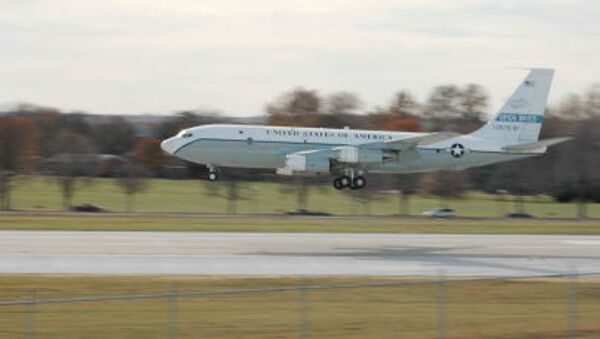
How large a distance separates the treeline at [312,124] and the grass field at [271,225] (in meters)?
17.4

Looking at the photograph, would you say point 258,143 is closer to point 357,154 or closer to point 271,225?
point 357,154

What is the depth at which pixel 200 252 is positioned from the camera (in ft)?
142

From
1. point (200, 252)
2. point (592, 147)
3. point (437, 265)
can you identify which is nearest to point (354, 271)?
point (437, 265)

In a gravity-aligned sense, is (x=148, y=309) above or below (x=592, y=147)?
below

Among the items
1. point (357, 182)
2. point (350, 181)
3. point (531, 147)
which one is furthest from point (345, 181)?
point (531, 147)

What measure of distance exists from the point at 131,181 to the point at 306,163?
35037mm

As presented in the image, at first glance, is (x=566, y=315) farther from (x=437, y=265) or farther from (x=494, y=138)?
(x=494, y=138)

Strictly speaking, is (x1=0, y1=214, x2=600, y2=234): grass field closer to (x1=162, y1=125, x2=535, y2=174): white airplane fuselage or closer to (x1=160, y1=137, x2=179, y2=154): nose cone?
(x1=162, y1=125, x2=535, y2=174): white airplane fuselage

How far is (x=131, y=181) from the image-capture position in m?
87.6

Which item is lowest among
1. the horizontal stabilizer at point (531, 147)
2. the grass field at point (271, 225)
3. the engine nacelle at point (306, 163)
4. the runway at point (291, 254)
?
the runway at point (291, 254)

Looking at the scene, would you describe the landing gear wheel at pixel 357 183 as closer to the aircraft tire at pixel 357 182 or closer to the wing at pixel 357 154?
the aircraft tire at pixel 357 182

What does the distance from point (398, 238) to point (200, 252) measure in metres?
12.9

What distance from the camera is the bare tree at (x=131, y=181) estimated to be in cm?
8712

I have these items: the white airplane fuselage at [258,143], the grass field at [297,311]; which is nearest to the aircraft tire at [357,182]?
the white airplane fuselage at [258,143]
